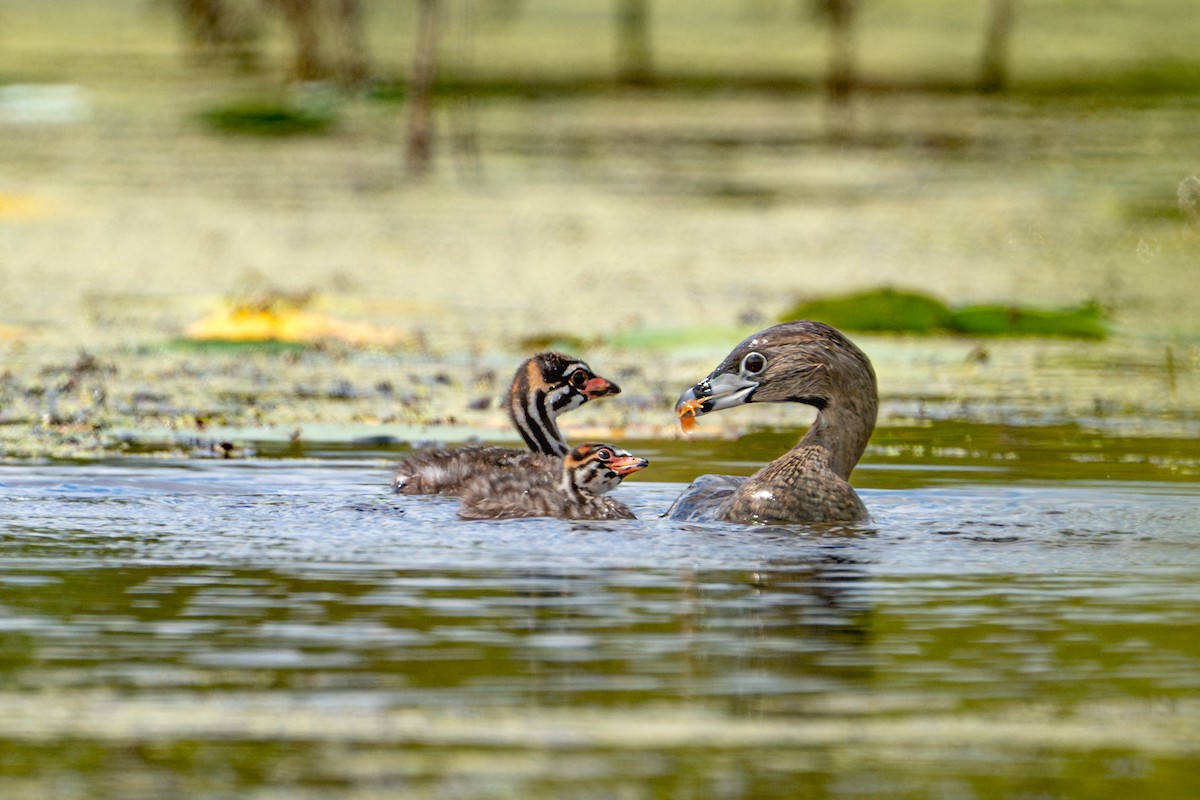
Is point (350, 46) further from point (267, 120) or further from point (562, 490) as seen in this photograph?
point (562, 490)

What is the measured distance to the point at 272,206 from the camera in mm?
20531

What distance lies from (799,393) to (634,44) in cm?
3190

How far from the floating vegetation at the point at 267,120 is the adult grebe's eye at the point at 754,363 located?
67.2 ft

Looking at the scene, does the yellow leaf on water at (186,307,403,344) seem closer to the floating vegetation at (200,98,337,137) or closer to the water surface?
the water surface

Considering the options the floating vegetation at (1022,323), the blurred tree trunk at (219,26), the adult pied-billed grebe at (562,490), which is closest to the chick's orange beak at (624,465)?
the adult pied-billed grebe at (562,490)

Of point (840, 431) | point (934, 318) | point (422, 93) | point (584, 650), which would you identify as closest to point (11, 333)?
point (934, 318)

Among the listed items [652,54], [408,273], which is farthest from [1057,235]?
[652,54]

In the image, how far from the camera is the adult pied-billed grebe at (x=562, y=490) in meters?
7.66

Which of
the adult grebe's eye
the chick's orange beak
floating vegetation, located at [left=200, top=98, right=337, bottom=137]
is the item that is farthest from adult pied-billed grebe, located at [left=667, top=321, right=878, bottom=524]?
floating vegetation, located at [left=200, top=98, right=337, bottom=137]

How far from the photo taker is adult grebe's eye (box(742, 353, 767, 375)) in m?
7.89

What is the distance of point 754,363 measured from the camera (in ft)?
Result: 25.9

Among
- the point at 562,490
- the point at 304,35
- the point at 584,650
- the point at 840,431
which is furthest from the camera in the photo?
the point at 304,35

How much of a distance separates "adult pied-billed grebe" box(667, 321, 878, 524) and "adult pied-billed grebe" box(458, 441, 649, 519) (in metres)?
0.22

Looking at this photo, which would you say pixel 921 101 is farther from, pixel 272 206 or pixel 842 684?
pixel 842 684
